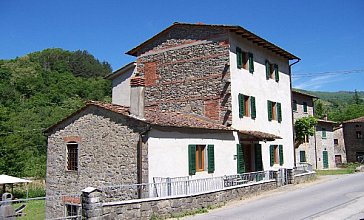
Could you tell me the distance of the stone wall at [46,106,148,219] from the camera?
46.1ft

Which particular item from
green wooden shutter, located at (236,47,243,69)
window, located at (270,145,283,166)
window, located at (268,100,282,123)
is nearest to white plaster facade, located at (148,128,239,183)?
green wooden shutter, located at (236,47,243,69)

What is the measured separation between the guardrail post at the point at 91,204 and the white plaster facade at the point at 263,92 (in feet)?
36.3

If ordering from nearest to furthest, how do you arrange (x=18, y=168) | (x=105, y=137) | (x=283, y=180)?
1. (x=105, y=137)
2. (x=283, y=180)
3. (x=18, y=168)

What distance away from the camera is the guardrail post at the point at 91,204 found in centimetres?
922

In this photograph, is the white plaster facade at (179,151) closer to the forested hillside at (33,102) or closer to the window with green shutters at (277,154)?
the window with green shutters at (277,154)

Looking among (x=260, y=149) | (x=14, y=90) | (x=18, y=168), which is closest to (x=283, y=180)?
(x=260, y=149)

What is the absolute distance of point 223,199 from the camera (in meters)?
13.9

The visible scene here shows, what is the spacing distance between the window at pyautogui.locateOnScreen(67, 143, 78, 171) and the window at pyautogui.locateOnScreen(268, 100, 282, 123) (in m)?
12.9

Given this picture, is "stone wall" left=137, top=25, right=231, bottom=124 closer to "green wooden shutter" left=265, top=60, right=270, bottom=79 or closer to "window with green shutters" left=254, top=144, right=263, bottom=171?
"window with green shutters" left=254, top=144, right=263, bottom=171

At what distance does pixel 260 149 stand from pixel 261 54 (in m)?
6.22

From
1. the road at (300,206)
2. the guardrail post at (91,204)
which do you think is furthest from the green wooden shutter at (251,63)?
the guardrail post at (91,204)

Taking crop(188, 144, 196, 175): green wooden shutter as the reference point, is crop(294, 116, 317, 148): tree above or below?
above

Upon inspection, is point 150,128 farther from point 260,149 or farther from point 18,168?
point 18,168

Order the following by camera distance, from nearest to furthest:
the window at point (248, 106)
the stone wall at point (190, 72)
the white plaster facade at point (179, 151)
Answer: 1. the white plaster facade at point (179, 151)
2. the stone wall at point (190, 72)
3. the window at point (248, 106)
